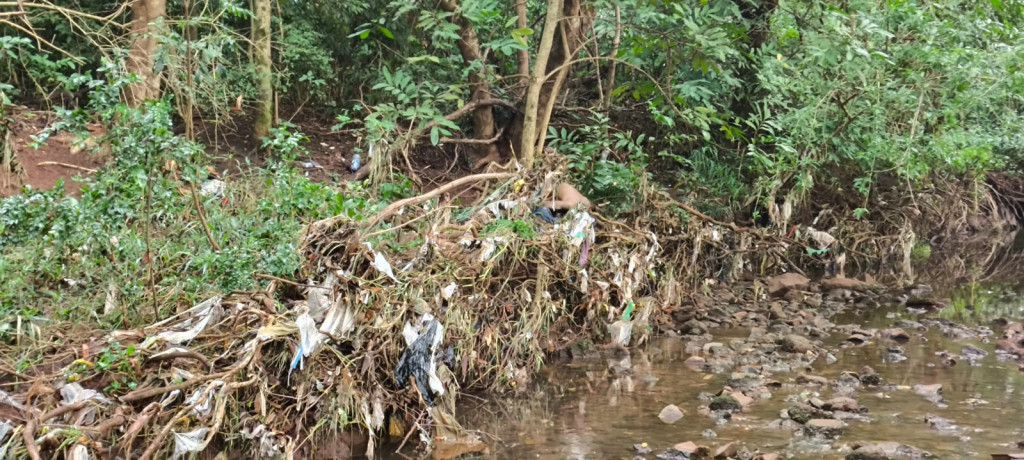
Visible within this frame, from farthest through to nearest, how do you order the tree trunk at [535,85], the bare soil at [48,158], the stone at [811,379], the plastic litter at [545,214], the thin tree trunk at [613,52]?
the thin tree trunk at [613,52], the bare soil at [48,158], the tree trunk at [535,85], the plastic litter at [545,214], the stone at [811,379]

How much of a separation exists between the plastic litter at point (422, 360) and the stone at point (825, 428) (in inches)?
70.0

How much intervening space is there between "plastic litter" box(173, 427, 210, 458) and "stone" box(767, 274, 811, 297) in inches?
229

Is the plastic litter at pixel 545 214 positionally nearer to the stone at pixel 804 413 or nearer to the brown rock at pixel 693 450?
the stone at pixel 804 413

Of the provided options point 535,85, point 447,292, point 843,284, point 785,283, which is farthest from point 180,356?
point 843,284

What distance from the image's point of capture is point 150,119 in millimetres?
3711

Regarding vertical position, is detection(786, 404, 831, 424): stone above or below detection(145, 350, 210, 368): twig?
below

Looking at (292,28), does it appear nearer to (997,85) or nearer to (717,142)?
(717,142)

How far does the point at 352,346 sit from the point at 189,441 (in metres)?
0.97

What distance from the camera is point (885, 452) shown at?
12.0ft

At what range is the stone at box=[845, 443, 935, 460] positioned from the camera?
361cm

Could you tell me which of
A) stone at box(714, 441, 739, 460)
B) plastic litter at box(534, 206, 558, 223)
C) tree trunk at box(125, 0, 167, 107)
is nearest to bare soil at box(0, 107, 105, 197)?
tree trunk at box(125, 0, 167, 107)

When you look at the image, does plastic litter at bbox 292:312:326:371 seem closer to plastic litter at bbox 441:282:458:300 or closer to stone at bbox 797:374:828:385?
plastic litter at bbox 441:282:458:300

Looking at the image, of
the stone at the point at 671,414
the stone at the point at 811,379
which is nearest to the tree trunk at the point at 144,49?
the stone at the point at 671,414

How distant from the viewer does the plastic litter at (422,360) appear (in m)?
4.02
